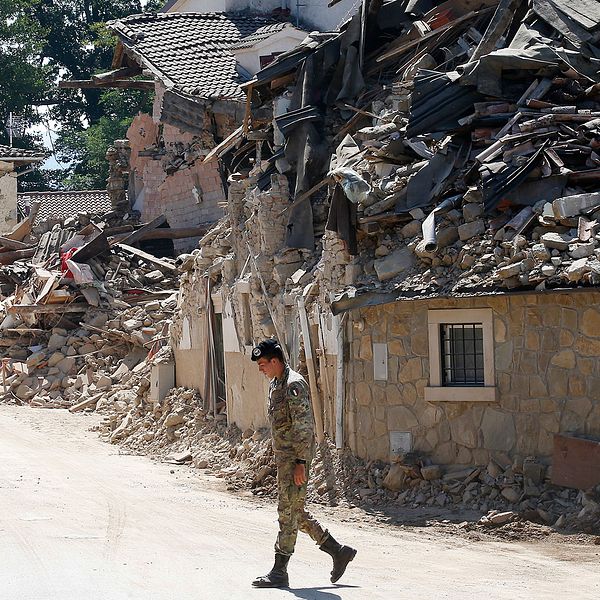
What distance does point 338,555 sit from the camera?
31.2ft

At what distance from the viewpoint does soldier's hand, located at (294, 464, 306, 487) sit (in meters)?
9.45

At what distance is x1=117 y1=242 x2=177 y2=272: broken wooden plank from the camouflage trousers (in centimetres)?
2040

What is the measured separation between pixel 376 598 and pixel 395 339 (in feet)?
18.2

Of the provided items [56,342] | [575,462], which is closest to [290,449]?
[575,462]

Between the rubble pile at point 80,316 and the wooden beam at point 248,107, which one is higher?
the wooden beam at point 248,107

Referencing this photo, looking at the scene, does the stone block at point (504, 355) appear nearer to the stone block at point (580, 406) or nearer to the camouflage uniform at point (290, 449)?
the stone block at point (580, 406)

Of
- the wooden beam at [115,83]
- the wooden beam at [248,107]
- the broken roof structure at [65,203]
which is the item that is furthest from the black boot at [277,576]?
the broken roof structure at [65,203]

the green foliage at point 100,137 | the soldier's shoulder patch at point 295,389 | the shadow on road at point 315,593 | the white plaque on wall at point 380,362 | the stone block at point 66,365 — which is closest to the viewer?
the shadow on road at point 315,593

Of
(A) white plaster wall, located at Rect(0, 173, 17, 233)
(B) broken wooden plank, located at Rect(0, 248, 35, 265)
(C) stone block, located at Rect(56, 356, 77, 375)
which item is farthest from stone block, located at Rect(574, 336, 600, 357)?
(A) white plaster wall, located at Rect(0, 173, 17, 233)

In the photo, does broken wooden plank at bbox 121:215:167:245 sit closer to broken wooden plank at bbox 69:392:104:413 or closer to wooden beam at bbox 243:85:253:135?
broken wooden plank at bbox 69:392:104:413

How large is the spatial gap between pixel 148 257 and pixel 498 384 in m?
17.8

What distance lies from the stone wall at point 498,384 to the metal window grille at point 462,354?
8.9 inches

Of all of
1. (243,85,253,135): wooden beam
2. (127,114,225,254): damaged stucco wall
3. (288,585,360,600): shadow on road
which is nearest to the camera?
(288,585,360,600): shadow on road

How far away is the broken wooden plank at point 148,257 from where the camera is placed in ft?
97.5
